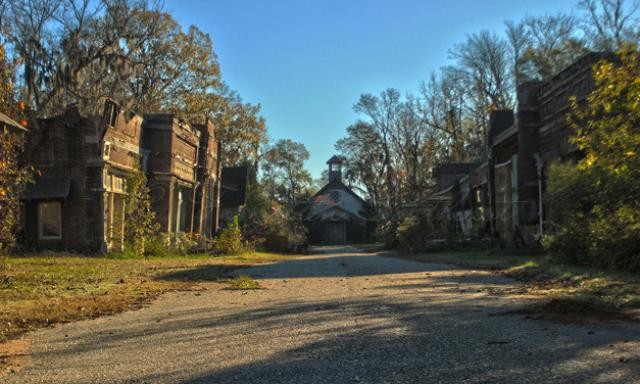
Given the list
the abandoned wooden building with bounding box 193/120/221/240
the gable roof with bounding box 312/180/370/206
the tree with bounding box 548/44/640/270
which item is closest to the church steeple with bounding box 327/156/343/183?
the gable roof with bounding box 312/180/370/206

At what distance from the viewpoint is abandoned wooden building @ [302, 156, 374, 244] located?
202ft

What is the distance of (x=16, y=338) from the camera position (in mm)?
6410

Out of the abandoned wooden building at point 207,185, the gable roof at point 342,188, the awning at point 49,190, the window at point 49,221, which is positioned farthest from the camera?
the gable roof at point 342,188

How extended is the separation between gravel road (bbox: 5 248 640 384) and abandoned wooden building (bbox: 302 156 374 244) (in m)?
52.4

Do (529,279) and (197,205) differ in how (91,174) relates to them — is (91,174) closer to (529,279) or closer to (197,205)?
(197,205)

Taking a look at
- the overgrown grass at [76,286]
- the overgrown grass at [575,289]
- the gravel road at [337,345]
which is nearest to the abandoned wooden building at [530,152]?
the overgrown grass at [575,289]

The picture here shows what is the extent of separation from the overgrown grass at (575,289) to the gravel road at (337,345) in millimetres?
603

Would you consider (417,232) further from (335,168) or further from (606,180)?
(335,168)

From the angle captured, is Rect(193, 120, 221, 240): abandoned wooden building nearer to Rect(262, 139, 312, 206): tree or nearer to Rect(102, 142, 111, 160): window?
Rect(102, 142, 111, 160): window

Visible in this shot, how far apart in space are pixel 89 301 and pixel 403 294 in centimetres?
500

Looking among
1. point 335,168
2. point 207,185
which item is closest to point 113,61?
point 207,185

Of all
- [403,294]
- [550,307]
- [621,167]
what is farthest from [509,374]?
[403,294]

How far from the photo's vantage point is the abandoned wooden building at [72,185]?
1980 cm

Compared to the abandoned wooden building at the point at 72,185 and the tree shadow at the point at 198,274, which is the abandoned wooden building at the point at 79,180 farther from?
the tree shadow at the point at 198,274
